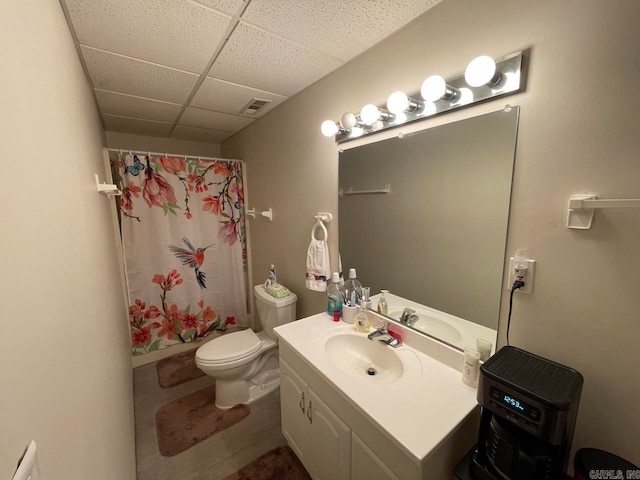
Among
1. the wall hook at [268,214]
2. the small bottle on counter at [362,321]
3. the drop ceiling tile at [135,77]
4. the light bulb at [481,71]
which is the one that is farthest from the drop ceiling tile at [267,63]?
the small bottle on counter at [362,321]

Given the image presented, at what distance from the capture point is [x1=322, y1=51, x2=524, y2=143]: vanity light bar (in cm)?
87

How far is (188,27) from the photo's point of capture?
1133 millimetres

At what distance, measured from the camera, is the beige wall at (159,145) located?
8.91ft

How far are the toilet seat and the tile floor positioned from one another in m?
0.45

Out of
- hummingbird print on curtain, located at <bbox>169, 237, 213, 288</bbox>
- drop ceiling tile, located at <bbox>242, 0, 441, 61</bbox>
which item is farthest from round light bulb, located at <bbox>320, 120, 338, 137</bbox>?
hummingbird print on curtain, located at <bbox>169, 237, 213, 288</bbox>

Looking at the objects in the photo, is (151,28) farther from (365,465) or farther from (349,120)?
(365,465)

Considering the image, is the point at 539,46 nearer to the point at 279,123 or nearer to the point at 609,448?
the point at 609,448

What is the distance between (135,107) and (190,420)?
7.59ft

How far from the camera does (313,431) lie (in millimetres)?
1253

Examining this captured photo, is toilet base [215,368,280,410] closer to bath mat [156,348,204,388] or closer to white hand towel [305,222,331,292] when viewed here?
bath mat [156,348,204,388]

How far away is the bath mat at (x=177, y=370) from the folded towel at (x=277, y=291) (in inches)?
41.1

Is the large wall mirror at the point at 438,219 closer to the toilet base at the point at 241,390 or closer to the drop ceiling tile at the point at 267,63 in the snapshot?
the drop ceiling tile at the point at 267,63

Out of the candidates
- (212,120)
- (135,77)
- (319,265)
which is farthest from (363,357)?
(212,120)

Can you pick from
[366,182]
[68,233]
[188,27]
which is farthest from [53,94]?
[366,182]
